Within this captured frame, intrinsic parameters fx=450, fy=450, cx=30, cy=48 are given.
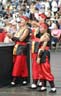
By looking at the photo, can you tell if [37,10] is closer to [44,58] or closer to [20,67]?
[20,67]

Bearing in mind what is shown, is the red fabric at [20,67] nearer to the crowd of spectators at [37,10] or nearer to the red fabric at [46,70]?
the red fabric at [46,70]

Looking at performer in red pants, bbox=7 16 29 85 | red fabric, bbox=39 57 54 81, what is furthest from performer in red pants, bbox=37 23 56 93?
performer in red pants, bbox=7 16 29 85

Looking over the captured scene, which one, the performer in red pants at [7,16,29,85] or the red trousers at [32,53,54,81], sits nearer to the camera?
the red trousers at [32,53,54,81]

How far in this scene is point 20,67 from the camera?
12445 mm

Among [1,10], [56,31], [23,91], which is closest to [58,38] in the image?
[56,31]

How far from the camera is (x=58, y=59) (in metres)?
18.9

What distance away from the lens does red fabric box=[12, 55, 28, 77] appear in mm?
12375

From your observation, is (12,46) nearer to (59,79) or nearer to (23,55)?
(23,55)

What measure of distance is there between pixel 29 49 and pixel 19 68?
71 cm

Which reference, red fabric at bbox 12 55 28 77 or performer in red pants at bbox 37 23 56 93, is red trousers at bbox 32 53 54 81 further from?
red fabric at bbox 12 55 28 77

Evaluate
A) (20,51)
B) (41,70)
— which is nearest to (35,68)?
(41,70)

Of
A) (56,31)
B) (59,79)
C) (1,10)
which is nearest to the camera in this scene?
(59,79)

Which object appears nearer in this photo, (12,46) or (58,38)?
(12,46)

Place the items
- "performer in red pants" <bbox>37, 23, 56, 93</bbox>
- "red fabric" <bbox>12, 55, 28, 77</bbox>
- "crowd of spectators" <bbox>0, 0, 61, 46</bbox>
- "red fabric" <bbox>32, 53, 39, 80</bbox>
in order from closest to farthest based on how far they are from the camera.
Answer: "performer in red pants" <bbox>37, 23, 56, 93</bbox>
"red fabric" <bbox>32, 53, 39, 80</bbox>
"red fabric" <bbox>12, 55, 28, 77</bbox>
"crowd of spectators" <bbox>0, 0, 61, 46</bbox>
